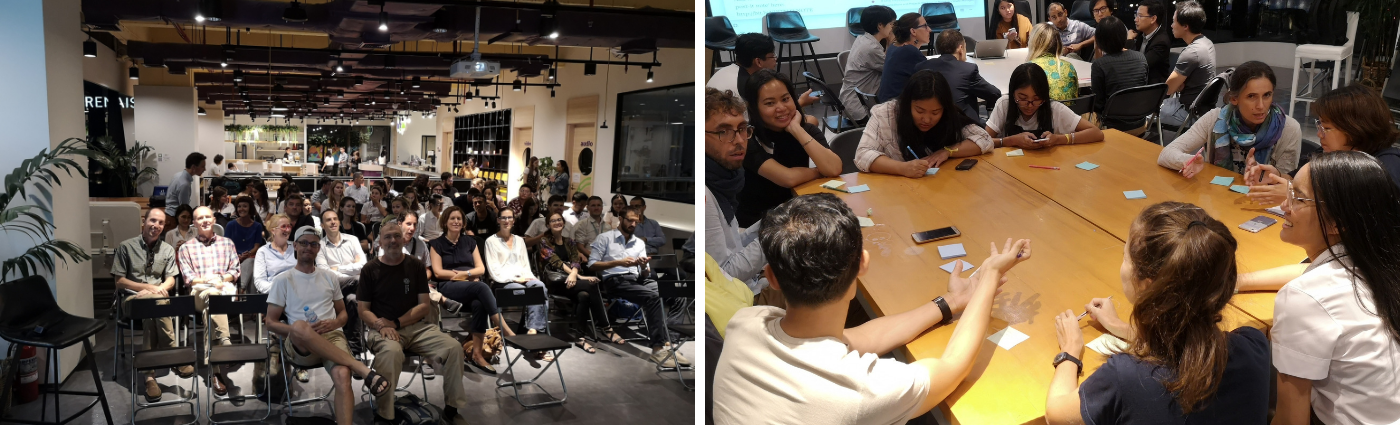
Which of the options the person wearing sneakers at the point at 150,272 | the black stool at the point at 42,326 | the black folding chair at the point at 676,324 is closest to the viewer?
the black stool at the point at 42,326

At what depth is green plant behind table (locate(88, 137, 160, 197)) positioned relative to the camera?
20.2 ft

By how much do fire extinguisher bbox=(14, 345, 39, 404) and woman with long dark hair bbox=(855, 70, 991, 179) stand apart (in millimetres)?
6114

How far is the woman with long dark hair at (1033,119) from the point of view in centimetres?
136

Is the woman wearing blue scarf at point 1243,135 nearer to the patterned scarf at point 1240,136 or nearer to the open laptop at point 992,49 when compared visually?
the patterned scarf at point 1240,136


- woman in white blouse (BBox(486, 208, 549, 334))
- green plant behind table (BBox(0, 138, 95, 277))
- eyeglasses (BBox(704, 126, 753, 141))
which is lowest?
woman in white blouse (BBox(486, 208, 549, 334))

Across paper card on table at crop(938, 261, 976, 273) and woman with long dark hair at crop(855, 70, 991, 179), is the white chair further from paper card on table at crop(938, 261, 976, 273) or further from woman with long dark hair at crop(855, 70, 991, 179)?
paper card on table at crop(938, 261, 976, 273)

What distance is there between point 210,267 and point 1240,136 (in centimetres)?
637

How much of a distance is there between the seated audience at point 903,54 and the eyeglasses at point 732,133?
254mm

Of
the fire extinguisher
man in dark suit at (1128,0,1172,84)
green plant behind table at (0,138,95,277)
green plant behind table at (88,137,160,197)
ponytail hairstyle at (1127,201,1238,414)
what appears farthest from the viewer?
green plant behind table at (88,137,160,197)

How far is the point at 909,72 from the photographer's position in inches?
53.4

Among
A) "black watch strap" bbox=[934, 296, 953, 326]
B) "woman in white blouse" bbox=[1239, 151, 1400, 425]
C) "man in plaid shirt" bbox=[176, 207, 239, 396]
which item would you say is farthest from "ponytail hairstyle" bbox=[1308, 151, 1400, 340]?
"man in plaid shirt" bbox=[176, 207, 239, 396]

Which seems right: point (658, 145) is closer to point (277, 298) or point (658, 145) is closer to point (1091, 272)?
point (277, 298)

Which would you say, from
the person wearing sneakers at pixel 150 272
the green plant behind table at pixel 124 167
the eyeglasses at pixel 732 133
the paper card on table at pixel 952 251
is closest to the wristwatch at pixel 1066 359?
the paper card on table at pixel 952 251

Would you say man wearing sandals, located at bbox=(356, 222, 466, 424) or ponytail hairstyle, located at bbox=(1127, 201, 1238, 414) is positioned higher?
ponytail hairstyle, located at bbox=(1127, 201, 1238, 414)
